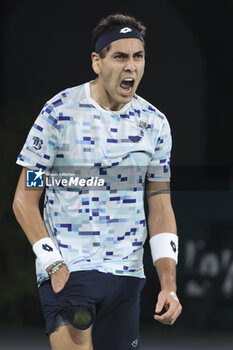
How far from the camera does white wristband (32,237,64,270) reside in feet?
17.2

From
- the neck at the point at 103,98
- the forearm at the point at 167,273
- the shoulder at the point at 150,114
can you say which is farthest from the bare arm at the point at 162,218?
the neck at the point at 103,98

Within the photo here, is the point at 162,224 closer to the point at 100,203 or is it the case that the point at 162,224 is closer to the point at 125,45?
the point at 100,203

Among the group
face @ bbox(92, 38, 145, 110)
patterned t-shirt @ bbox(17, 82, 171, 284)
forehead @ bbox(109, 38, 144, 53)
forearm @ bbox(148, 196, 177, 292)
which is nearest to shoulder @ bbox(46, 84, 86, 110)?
patterned t-shirt @ bbox(17, 82, 171, 284)

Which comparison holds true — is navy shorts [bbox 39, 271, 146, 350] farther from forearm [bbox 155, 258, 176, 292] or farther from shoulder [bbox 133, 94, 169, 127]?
shoulder [bbox 133, 94, 169, 127]

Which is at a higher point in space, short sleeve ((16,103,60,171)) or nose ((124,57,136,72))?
nose ((124,57,136,72))

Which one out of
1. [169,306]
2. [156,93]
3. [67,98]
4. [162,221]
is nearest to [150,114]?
[67,98]

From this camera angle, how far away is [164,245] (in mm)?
5496

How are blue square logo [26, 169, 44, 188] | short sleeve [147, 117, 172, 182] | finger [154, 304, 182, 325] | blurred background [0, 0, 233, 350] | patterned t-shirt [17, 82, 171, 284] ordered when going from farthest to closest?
blurred background [0, 0, 233, 350], short sleeve [147, 117, 172, 182], patterned t-shirt [17, 82, 171, 284], blue square logo [26, 169, 44, 188], finger [154, 304, 182, 325]

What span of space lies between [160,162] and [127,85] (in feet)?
1.48

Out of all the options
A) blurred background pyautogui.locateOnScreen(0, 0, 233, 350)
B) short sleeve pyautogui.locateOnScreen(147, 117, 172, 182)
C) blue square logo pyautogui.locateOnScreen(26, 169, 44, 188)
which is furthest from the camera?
blurred background pyautogui.locateOnScreen(0, 0, 233, 350)

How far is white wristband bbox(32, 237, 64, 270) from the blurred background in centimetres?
535

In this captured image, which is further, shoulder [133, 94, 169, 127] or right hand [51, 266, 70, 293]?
shoulder [133, 94, 169, 127]

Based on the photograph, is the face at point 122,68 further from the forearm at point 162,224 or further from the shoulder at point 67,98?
the forearm at point 162,224

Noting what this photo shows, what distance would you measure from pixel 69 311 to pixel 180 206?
540 centimetres
